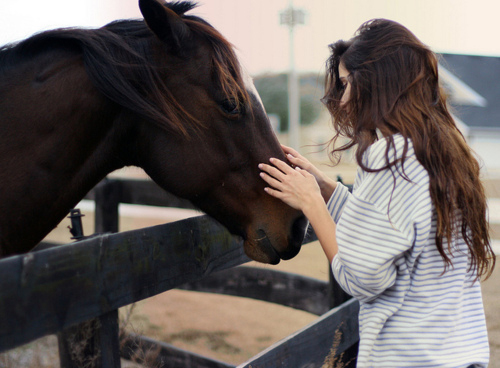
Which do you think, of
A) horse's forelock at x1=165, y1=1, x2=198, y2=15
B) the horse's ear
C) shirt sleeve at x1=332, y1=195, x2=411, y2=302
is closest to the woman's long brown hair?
shirt sleeve at x1=332, y1=195, x2=411, y2=302

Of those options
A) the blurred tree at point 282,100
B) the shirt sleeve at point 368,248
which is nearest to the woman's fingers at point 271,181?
the shirt sleeve at point 368,248

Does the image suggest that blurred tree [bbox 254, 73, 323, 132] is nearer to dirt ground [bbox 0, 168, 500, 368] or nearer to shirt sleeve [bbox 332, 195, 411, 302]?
dirt ground [bbox 0, 168, 500, 368]

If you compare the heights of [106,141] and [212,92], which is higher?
[212,92]

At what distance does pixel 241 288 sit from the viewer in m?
3.78

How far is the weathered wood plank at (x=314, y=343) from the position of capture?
6.32 feet

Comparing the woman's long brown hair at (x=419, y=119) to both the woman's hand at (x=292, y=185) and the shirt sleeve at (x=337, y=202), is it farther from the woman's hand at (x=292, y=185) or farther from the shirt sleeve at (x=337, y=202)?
the shirt sleeve at (x=337, y=202)

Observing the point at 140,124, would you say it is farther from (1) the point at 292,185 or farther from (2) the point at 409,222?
(2) the point at 409,222

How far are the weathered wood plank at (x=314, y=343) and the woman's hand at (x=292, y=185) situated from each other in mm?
690

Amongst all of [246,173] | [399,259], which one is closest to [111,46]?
[246,173]

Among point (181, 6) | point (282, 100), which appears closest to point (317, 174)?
point (181, 6)

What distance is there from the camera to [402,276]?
1.38 m

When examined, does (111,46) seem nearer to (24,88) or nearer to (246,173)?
(24,88)

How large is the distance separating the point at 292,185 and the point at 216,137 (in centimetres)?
42

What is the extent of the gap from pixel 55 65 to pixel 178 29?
1.75 feet
